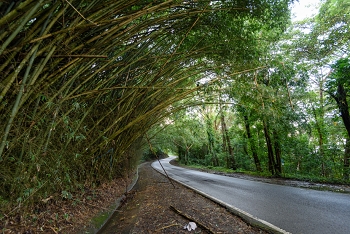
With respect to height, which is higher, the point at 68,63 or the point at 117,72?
the point at 117,72

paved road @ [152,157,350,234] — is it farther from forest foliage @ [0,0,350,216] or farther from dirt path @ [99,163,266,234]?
forest foliage @ [0,0,350,216]

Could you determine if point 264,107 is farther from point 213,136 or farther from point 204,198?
point 213,136

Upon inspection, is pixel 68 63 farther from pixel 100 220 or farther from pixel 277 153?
pixel 277 153

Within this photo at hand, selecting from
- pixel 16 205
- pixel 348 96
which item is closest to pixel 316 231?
pixel 16 205

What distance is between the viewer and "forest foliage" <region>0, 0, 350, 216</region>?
1.82 meters

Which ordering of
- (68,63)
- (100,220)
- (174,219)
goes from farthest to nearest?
(100,220), (174,219), (68,63)

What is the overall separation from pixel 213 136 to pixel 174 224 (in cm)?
1429

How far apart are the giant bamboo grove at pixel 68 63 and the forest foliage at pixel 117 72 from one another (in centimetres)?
1

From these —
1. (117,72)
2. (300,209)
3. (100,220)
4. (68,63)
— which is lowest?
(100,220)

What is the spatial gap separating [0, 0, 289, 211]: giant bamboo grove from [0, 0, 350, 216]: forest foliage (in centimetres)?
1

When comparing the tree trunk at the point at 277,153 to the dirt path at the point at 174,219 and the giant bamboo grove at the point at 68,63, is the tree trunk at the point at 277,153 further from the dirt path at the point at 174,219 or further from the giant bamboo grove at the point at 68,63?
the dirt path at the point at 174,219

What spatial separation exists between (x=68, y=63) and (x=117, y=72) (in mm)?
1179

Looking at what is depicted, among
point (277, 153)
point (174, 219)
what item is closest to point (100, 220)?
point (174, 219)

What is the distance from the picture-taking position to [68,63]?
2.00m
